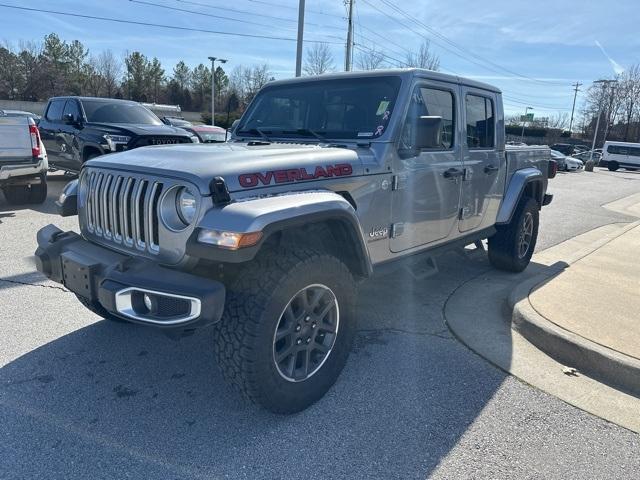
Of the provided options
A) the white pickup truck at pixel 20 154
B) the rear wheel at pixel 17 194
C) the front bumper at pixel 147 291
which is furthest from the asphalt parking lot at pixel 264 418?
the rear wheel at pixel 17 194

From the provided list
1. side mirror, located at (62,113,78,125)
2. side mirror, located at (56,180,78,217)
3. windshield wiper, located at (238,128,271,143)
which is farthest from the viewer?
side mirror, located at (62,113,78,125)

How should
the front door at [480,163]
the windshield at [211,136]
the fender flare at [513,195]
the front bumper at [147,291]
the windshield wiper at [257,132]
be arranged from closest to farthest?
1. the front bumper at [147,291]
2. the windshield wiper at [257,132]
3. the front door at [480,163]
4. the fender flare at [513,195]
5. the windshield at [211,136]

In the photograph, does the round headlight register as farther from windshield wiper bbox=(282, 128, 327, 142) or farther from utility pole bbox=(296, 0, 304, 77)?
utility pole bbox=(296, 0, 304, 77)

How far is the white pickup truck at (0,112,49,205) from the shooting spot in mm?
7707

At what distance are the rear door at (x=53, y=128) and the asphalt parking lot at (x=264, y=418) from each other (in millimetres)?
7484

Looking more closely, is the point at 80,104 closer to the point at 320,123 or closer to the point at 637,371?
the point at 320,123

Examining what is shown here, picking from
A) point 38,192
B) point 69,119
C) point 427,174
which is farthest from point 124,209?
point 69,119

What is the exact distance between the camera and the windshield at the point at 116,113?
980cm

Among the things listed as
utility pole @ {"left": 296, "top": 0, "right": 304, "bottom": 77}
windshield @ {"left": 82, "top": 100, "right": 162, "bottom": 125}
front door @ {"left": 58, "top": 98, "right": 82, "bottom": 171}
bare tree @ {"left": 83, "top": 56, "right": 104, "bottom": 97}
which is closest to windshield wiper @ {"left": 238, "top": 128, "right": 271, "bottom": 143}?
front door @ {"left": 58, "top": 98, "right": 82, "bottom": 171}

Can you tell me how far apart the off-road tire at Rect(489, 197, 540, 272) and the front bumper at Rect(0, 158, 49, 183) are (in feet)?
23.9

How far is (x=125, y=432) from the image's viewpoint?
8.25 feet

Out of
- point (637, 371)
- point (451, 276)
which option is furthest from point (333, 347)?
point (451, 276)

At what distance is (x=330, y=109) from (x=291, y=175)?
46.7 inches

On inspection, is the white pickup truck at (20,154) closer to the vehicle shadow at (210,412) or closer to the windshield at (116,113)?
the windshield at (116,113)
